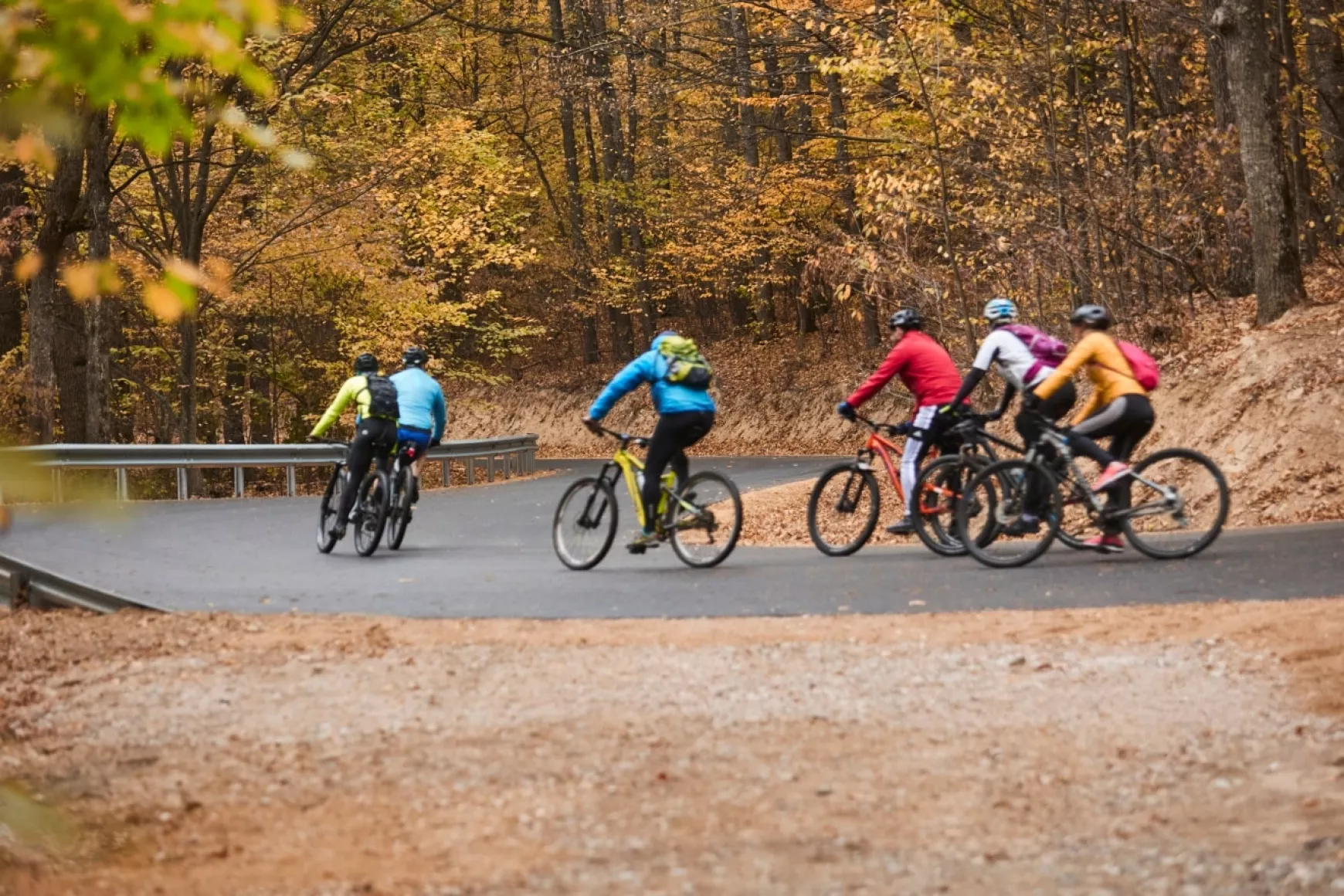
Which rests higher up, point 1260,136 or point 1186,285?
point 1260,136

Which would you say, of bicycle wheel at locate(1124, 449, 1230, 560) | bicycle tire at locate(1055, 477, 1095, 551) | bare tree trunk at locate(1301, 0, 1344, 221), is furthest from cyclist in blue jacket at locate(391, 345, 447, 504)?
bare tree trunk at locate(1301, 0, 1344, 221)

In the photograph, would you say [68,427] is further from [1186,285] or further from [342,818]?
[342,818]

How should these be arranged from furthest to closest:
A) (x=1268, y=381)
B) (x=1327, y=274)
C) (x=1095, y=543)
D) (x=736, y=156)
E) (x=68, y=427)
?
(x=736, y=156) < (x=68, y=427) < (x=1327, y=274) < (x=1268, y=381) < (x=1095, y=543)

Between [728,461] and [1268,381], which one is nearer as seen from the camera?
[1268,381]

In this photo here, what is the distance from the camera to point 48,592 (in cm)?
1146

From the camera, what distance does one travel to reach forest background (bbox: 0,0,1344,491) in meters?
22.2

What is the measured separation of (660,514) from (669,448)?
0.62 m

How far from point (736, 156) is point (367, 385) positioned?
88.6ft

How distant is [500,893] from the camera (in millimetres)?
5016

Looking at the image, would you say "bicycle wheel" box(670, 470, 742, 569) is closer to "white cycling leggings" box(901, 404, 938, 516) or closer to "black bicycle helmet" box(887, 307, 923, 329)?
"white cycling leggings" box(901, 404, 938, 516)

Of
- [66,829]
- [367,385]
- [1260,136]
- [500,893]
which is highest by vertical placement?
[1260,136]

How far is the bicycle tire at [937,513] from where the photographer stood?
14.0 metres

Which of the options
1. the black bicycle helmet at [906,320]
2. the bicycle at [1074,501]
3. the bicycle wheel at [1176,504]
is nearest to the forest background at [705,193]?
the black bicycle helmet at [906,320]

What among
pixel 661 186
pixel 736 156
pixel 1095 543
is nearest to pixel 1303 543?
pixel 1095 543
